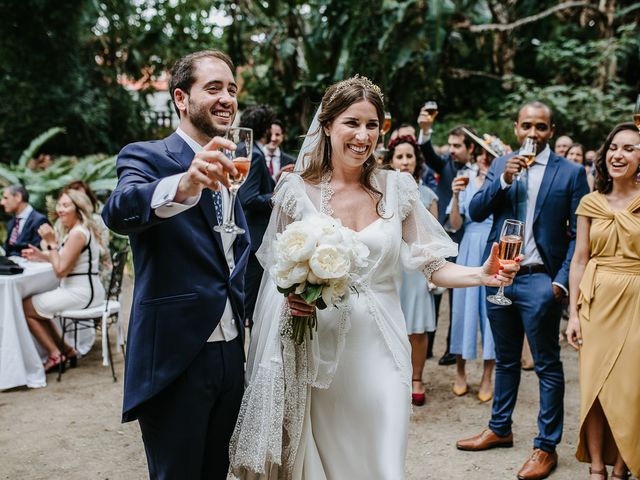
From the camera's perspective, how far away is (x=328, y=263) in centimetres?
244

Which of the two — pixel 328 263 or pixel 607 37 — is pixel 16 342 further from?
pixel 607 37

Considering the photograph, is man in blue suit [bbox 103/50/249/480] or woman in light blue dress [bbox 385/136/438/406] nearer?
man in blue suit [bbox 103/50/249/480]

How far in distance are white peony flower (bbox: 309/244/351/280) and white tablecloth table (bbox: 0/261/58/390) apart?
4715 millimetres

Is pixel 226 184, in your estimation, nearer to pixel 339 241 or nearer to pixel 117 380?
pixel 339 241

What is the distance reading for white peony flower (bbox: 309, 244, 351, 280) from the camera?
2414 millimetres

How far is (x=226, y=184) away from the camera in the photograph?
76.1 inches

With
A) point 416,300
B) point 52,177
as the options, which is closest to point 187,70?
point 416,300

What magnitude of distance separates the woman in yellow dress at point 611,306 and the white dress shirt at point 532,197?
27cm

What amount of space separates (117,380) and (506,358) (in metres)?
3.88

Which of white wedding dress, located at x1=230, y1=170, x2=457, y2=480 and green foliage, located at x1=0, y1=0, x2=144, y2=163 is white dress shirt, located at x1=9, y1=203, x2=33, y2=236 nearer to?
white wedding dress, located at x1=230, y1=170, x2=457, y2=480

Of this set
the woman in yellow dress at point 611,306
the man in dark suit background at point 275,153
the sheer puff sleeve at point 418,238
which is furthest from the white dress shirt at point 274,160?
the sheer puff sleeve at point 418,238

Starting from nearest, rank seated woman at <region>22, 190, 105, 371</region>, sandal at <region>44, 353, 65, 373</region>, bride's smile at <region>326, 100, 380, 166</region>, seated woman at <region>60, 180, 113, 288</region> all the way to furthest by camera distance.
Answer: bride's smile at <region>326, 100, 380, 166</region> → seated woman at <region>22, 190, 105, 371</region> → sandal at <region>44, 353, 65, 373</region> → seated woman at <region>60, 180, 113, 288</region>

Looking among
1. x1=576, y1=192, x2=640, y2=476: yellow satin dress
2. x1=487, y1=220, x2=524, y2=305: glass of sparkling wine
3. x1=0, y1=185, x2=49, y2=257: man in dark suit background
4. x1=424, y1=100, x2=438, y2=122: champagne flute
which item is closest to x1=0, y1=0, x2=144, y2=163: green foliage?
x1=0, y1=185, x2=49, y2=257: man in dark suit background

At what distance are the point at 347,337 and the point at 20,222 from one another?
20.0 ft
